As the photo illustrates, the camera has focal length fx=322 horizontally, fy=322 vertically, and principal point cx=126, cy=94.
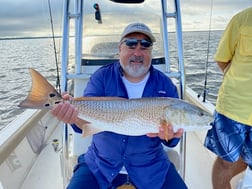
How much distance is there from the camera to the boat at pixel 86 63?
2520 mm

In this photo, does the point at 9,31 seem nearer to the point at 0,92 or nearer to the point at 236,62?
the point at 236,62

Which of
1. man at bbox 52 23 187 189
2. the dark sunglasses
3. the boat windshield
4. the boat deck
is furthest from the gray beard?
the boat deck

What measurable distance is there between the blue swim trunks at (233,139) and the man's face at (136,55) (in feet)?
2.12

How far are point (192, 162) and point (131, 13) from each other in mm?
1667

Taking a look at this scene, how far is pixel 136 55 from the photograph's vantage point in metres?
1.98

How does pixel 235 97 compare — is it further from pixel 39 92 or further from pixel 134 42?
pixel 39 92

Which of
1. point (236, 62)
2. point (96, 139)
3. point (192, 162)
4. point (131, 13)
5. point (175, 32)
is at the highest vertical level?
point (131, 13)

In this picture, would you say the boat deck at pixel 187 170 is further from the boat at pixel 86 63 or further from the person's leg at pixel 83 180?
the person's leg at pixel 83 180

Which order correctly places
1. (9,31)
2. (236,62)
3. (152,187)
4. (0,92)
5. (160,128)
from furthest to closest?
(0,92)
(9,31)
(236,62)
(152,187)
(160,128)

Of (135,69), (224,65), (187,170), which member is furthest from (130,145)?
(187,170)

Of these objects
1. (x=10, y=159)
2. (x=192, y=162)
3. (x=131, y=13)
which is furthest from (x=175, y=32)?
(x=10, y=159)

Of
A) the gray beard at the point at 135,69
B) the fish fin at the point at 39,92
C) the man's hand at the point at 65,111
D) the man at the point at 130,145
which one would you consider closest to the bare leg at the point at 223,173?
the man at the point at 130,145

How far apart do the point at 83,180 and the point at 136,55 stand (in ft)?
2.70

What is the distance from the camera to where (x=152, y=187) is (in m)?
1.94
